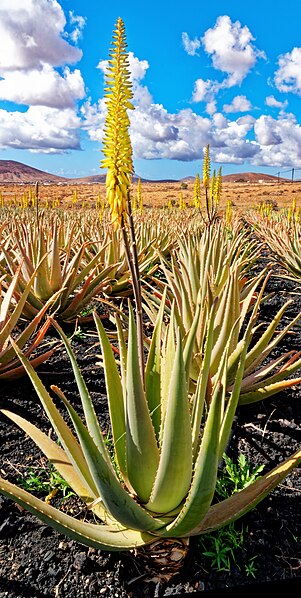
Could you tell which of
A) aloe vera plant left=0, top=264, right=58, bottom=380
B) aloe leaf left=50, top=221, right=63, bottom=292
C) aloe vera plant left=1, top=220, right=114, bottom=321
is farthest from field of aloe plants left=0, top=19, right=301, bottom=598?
aloe leaf left=50, top=221, right=63, bottom=292

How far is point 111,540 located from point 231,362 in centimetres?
112

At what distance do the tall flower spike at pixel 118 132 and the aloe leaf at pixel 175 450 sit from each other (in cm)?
63

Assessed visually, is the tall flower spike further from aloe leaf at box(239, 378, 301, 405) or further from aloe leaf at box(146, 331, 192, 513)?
aloe leaf at box(239, 378, 301, 405)

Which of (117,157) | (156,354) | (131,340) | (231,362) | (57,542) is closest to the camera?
(131,340)

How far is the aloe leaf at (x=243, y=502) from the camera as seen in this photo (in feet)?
4.48

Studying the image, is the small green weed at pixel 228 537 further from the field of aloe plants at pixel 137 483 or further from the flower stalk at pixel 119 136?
the flower stalk at pixel 119 136

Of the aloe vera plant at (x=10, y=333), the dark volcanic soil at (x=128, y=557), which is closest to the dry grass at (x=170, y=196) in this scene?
the aloe vera plant at (x=10, y=333)

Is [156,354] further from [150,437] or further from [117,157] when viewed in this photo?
[117,157]

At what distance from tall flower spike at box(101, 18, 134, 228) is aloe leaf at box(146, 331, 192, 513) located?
0.63 m

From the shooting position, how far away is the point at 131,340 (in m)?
1.33

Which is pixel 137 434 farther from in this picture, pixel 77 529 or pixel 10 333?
pixel 10 333

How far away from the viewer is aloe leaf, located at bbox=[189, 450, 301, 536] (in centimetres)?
137

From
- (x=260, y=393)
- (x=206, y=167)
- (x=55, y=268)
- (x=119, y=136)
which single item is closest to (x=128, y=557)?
(x=260, y=393)

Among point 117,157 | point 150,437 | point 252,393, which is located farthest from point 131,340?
point 252,393
